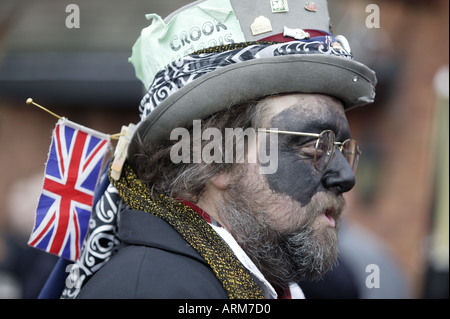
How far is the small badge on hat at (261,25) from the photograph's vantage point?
7.13ft

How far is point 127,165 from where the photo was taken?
7.59 ft

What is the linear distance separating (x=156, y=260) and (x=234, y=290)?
0.95ft

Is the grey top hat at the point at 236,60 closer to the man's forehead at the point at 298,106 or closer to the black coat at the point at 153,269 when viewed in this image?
the man's forehead at the point at 298,106

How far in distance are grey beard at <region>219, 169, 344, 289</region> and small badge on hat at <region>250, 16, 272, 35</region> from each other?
0.63m

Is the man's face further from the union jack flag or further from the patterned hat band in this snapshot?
the union jack flag

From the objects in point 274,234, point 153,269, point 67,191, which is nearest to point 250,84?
point 274,234

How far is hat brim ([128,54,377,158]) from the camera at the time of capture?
2.06m

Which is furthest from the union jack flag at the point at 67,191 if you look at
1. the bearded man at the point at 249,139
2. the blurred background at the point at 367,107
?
the blurred background at the point at 367,107

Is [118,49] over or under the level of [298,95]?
over

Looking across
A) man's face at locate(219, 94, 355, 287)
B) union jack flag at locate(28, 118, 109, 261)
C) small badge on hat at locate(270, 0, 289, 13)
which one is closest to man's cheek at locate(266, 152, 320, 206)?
man's face at locate(219, 94, 355, 287)

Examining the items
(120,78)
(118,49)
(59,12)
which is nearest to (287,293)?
(120,78)
